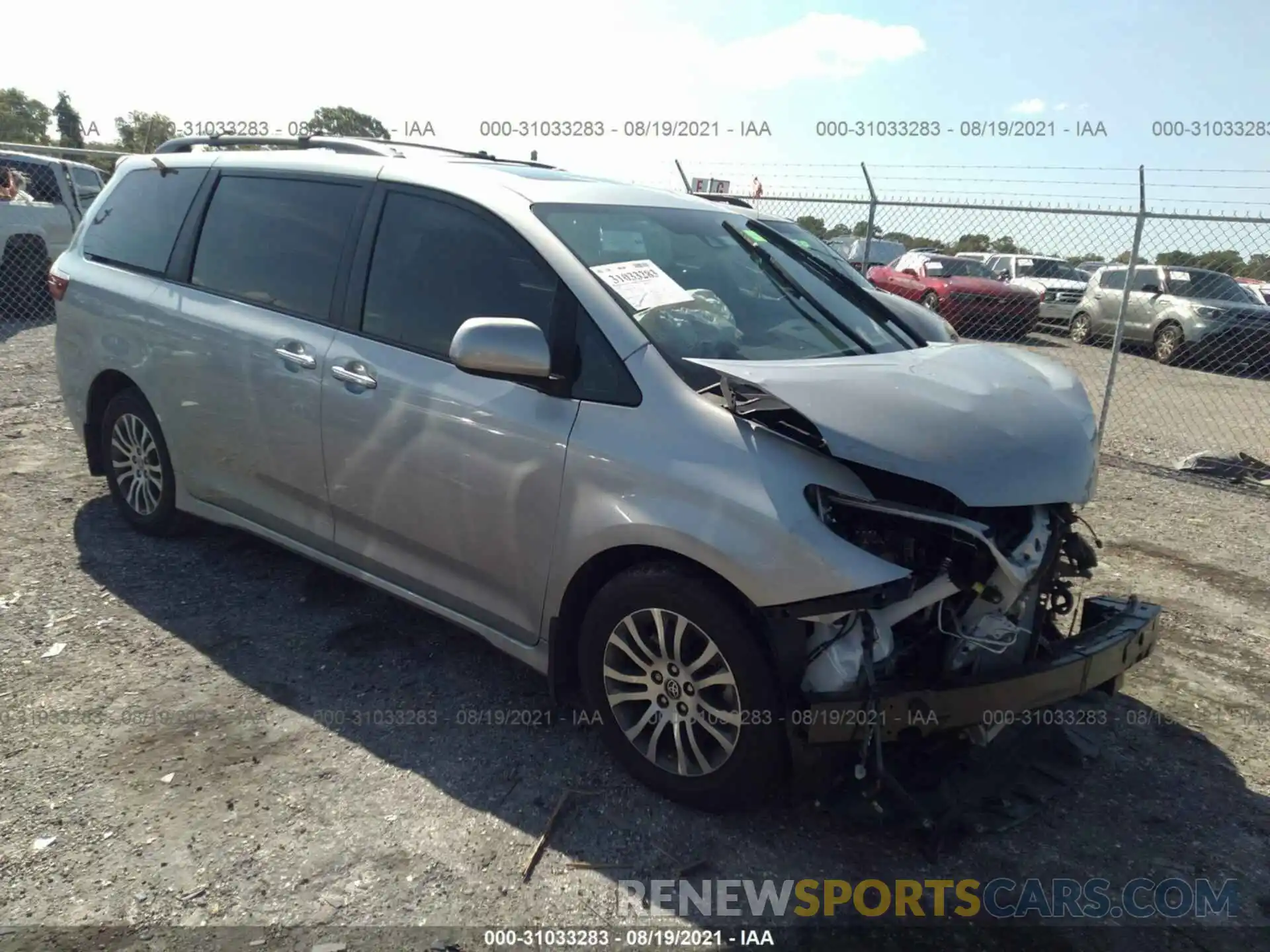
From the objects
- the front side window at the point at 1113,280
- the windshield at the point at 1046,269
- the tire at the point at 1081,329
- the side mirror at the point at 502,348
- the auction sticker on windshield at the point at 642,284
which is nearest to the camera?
the side mirror at the point at 502,348

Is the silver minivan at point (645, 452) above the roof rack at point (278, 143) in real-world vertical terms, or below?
below

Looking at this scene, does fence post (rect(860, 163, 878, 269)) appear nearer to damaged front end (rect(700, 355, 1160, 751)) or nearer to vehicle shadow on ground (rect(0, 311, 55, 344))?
damaged front end (rect(700, 355, 1160, 751))

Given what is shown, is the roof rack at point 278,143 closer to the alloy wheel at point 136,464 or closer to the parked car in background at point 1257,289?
the alloy wheel at point 136,464

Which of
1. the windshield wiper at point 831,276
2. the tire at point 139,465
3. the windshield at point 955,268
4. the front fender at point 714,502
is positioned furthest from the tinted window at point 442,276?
the windshield at point 955,268

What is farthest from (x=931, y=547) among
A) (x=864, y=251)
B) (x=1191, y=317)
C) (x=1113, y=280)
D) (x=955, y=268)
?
(x=1113, y=280)

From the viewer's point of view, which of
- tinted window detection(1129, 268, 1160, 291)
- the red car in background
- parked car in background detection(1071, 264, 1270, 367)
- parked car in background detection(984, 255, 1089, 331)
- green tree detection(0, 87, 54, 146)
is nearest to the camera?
parked car in background detection(1071, 264, 1270, 367)

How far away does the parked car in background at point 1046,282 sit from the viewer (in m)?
16.5

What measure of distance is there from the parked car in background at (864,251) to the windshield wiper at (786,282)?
6304 millimetres

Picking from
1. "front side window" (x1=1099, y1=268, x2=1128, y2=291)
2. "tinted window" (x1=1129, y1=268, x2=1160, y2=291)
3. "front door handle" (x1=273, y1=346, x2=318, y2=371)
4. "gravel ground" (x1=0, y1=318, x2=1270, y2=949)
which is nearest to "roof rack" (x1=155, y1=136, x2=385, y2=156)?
"front door handle" (x1=273, y1=346, x2=318, y2=371)

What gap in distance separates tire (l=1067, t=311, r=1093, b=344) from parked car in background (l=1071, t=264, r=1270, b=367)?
0.93 ft

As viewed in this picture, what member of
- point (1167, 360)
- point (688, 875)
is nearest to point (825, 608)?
point (688, 875)

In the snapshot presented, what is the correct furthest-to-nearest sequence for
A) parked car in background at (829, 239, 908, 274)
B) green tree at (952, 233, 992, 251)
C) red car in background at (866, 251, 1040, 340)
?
green tree at (952, 233, 992, 251), red car in background at (866, 251, 1040, 340), parked car in background at (829, 239, 908, 274)

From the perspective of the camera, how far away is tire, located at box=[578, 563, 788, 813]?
2.55 metres

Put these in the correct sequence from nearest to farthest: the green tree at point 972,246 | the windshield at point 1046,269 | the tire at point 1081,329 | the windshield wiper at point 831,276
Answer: the windshield wiper at point 831,276
the tire at point 1081,329
the windshield at point 1046,269
the green tree at point 972,246
